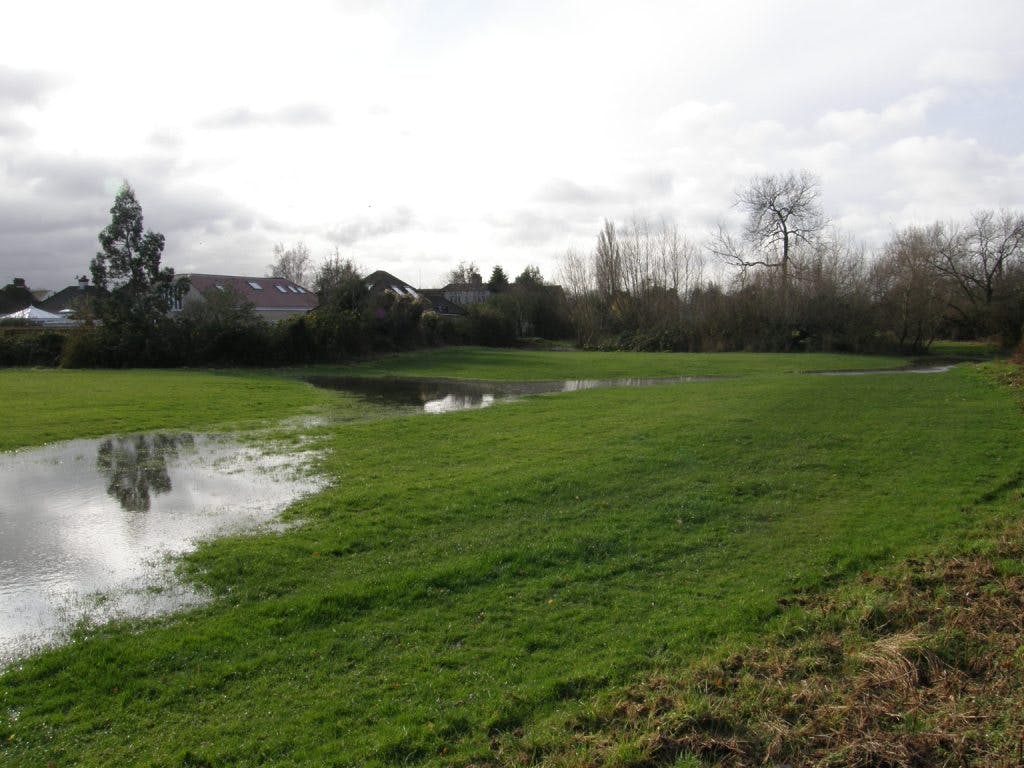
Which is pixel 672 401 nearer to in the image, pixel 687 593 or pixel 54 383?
pixel 687 593

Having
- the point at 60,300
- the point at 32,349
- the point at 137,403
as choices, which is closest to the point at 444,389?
the point at 137,403

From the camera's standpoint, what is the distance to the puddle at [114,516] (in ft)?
22.6

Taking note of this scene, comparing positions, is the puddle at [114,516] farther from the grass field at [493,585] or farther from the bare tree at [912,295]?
the bare tree at [912,295]

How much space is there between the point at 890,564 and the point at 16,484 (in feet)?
44.0

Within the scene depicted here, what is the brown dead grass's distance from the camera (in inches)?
163

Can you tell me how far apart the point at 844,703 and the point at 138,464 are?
43.7ft

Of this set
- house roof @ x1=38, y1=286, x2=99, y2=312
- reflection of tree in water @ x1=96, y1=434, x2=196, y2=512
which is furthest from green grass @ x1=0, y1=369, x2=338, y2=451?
house roof @ x1=38, y1=286, x2=99, y2=312

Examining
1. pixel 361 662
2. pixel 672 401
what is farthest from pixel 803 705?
pixel 672 401

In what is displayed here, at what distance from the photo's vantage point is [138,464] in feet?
44.8

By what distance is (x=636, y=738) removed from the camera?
4.38 metres

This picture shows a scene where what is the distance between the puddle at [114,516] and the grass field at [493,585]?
53 cm

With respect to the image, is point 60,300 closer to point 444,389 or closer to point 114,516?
point 444,389

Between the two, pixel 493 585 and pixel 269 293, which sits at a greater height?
pixel 269 293

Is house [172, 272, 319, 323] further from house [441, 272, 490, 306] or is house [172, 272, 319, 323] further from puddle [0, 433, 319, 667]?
puddle [0, 433, 319, 667]
